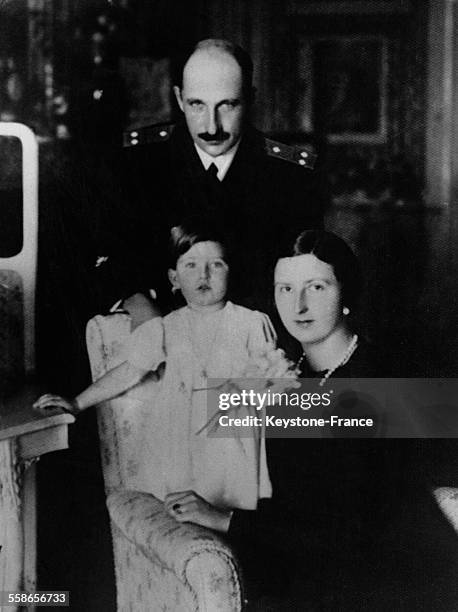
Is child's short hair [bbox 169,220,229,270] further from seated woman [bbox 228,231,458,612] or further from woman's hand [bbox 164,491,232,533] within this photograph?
woman's hand [bbox 164,491,232,533]

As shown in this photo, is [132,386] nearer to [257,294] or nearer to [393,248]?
[257,294]

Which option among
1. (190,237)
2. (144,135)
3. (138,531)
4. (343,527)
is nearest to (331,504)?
(343,527)

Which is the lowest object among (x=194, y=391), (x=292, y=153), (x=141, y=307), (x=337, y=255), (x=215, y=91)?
(x=194, y=391)

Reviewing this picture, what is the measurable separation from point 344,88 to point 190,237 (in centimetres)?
47

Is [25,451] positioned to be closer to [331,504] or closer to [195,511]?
[195,511]

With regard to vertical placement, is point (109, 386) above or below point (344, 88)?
below

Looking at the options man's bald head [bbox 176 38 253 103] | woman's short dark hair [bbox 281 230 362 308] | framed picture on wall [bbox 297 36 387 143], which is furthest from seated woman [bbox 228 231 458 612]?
man's bald head [bbox 176 38 253 103]

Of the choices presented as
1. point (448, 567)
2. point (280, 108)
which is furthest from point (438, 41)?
point (448, 567)

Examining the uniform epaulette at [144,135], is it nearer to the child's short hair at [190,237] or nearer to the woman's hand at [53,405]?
the child's short hair at [190,237]

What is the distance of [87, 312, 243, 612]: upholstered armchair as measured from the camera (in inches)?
77.1

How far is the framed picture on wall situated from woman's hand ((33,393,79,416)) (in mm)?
784

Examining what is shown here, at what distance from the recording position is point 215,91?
A: 200 cm

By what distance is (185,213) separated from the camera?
2020 millimetres

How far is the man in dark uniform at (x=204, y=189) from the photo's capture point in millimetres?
2012
